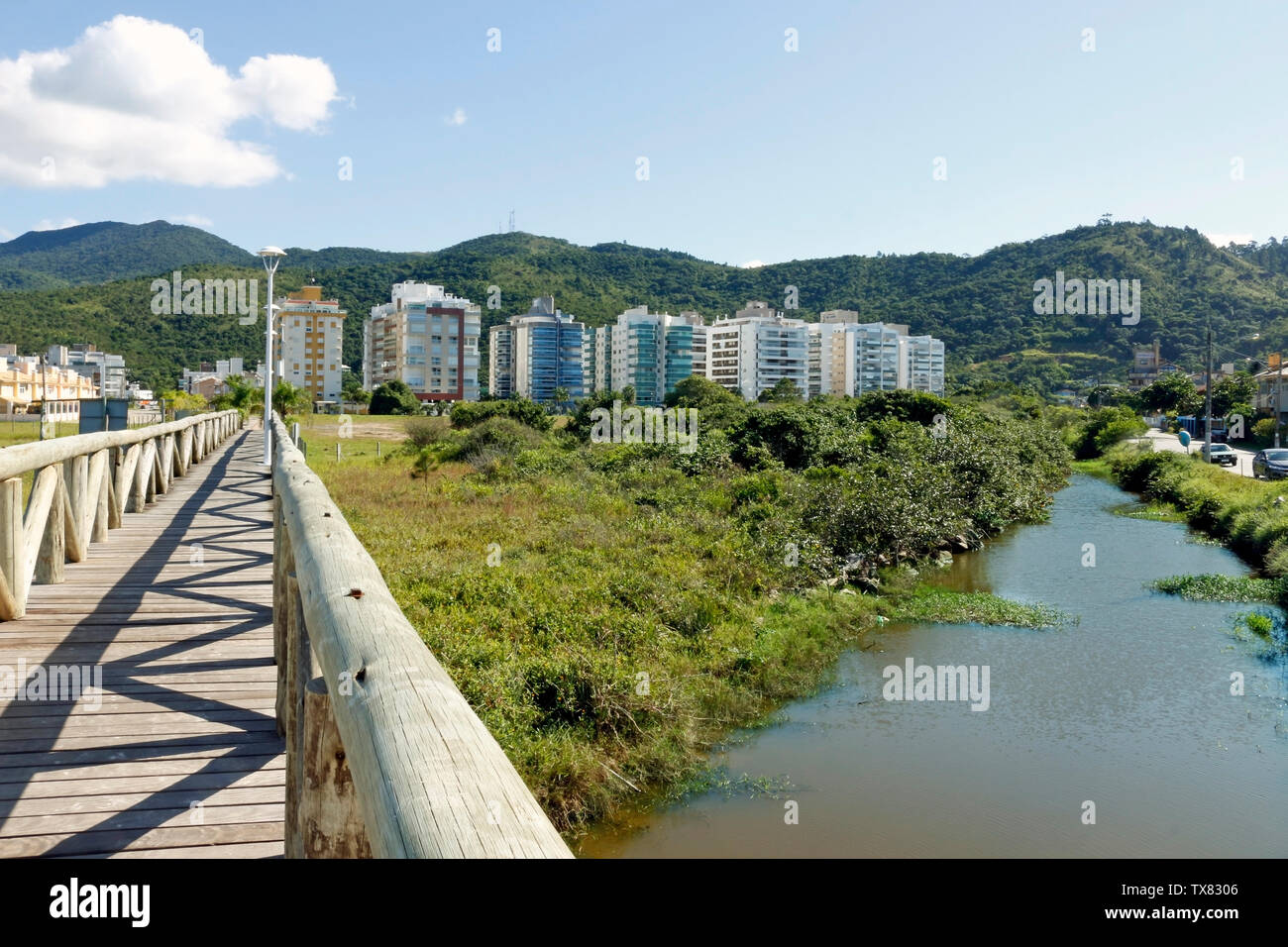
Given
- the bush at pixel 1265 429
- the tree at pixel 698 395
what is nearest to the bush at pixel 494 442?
the tree at pixel 698 395

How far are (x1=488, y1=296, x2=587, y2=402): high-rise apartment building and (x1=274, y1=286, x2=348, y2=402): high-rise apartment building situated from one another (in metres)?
18.1

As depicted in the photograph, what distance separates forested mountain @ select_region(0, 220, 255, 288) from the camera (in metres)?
109

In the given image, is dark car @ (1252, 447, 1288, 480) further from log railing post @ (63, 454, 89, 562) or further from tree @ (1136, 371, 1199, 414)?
log railing post @ (63, 454, 89, 562)

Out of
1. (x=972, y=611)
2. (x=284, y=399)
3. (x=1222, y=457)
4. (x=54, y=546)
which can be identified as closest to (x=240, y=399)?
(x=284, y=399)

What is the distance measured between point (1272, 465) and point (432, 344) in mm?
77427

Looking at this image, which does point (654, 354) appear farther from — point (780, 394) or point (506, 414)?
point (506, 414)

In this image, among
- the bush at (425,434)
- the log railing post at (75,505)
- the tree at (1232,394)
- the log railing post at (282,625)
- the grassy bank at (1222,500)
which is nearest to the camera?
the log railing post at (282,625)

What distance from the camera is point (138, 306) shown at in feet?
273

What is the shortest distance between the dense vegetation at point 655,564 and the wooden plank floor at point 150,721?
2.56 meters

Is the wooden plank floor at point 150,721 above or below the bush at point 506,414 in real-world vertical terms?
below

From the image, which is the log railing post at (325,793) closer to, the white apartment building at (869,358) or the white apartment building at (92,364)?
the white apartment building at (92,364)

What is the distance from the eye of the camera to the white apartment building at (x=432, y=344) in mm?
92250

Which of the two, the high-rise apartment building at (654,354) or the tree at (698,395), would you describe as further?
the high-rise apartment building at (654,354)

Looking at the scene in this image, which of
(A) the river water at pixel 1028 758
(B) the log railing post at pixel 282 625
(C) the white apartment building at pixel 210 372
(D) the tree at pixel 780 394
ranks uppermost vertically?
(C) the white apartment building at pixel 210 372
